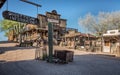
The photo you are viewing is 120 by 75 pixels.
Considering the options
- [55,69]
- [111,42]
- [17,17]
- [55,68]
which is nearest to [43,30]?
[111,42]

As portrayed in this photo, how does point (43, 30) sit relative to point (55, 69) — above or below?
above

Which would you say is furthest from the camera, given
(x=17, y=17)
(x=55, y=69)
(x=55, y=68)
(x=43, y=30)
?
(x=43, y=30)

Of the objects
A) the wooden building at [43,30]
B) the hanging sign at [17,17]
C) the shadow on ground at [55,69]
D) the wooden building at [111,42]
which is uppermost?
the wooden building at [43,30]

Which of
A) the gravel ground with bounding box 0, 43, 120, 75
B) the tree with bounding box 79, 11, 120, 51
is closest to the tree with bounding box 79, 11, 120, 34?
the tree with bounding box 79, 11, 120, 51

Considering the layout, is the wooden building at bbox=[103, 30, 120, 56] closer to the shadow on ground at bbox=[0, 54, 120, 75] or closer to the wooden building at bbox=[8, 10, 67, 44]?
the wooden building at bbox=[8, 10, 67, 44]

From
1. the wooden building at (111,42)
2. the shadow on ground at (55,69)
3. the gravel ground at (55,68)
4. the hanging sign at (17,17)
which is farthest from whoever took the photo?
the wooden building at (111,42)

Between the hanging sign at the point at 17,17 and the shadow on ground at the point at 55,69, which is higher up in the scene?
the hanging sign at the point at 17,17

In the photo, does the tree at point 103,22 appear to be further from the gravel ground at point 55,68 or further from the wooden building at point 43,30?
the gravel ground at point 55,68

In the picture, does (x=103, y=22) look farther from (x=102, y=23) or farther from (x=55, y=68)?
(x=55, y=68)

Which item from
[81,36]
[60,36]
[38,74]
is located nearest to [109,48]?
[81,36]

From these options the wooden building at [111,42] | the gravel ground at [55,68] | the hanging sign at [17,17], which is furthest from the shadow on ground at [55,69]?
the wooden building at [111,42]

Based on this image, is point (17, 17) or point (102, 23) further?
point (102, 23)

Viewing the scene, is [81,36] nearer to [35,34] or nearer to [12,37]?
[35,34]

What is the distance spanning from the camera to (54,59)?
1554 cm
